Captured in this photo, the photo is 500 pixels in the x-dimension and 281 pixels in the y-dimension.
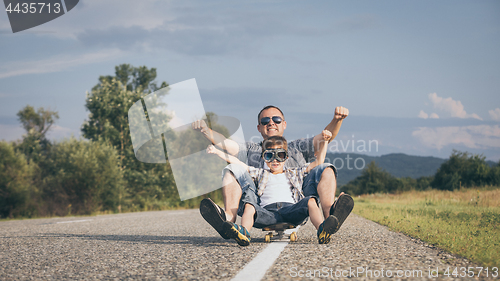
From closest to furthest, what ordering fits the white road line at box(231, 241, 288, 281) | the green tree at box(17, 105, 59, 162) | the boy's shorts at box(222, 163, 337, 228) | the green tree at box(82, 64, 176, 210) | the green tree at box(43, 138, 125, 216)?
the white road line at box(231, 241, 288, 281) → the boy's shorts at box(222, 163, 337, 228) → the green tree at box(43, 138, 125, 216) → the green tree at box(82, 64, 176, 210) → the green tree at box(17, 105, 59, 162)

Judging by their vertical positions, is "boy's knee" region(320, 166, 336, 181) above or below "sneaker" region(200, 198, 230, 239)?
above

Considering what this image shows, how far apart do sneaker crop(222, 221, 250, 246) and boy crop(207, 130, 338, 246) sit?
0.81 feet

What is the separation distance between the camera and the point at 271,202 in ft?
14.0

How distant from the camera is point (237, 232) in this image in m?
3.68

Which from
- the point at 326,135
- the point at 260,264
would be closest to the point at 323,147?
the point at 326,135

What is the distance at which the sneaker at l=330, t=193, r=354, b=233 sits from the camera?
3908mm

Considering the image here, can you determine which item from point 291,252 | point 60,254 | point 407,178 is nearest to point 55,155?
→ point 60,254

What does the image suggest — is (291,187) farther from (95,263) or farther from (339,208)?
(95,263)

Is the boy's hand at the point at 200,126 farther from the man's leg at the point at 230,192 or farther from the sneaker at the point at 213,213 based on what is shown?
the sneaker at the point at 213,213

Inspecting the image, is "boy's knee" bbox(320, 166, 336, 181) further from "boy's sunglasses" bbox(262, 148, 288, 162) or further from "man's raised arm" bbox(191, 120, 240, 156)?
"man's raised arm" bbox(191, 120, 240, 156)

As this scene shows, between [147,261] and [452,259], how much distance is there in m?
2.66

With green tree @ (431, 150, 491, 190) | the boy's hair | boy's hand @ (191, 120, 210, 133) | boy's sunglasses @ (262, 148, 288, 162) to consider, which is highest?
boy's hand @ (191, 120, 210, 133)

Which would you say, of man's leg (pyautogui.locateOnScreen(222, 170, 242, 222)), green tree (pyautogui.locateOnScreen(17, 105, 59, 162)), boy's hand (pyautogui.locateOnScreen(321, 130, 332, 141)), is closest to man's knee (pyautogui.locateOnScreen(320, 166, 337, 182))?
boy's hand (pyautogui.locateOnScreen(321, 130, 332, 141))

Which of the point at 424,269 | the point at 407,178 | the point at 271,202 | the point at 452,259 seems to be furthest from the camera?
the point at 407,178
